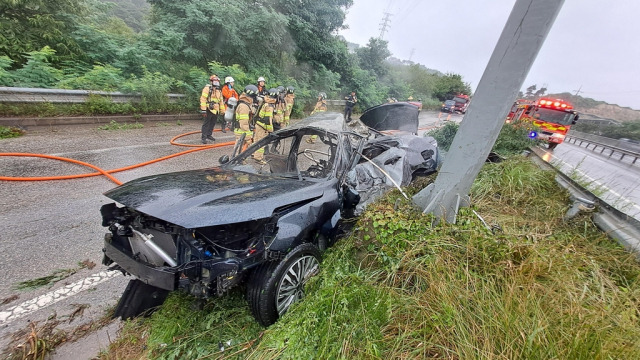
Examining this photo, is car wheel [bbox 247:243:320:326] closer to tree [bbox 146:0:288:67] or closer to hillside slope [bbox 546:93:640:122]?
tree [bbox 146:0:288:67]

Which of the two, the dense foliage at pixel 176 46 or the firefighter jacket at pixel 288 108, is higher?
the dense foliage at pixel 176 46

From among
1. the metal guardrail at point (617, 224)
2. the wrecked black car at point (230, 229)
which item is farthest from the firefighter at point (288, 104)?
the metal guardrail at point (617, 224)

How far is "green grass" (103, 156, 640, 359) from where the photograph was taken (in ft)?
4.59

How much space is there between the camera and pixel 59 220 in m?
3.30

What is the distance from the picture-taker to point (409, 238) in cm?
216

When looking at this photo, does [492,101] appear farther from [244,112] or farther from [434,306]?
[244,112]

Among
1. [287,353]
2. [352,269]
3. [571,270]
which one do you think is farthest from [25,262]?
[571,270]

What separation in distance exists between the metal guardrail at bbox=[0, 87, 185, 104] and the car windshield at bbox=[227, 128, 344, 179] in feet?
23.1

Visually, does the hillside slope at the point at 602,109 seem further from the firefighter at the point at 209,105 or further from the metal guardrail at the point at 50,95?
the metal guardrail at the point at 50,95

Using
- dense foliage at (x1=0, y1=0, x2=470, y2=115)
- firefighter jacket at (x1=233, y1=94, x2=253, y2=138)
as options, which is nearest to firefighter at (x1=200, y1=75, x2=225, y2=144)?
firefighter jacket at (x1=233, y1=94, x2=253, y2=138)

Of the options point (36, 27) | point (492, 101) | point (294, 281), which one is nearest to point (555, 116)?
point (492, 101)

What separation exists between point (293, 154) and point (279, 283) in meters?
1.73

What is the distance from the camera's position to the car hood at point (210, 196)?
5.73 ft

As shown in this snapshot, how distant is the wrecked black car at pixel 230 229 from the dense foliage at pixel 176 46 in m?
7.95
